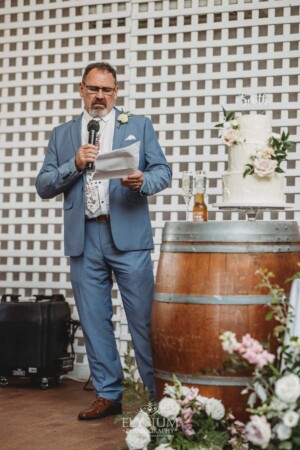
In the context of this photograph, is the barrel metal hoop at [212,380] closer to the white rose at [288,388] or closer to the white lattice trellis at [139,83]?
the white rose at [288,388]

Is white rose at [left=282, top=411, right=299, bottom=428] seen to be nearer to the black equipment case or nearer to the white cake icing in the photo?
the white cake icing

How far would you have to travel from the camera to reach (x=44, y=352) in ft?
13.3

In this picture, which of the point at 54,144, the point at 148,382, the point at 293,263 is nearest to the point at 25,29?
the point at 54,144

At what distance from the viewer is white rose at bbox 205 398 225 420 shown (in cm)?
225

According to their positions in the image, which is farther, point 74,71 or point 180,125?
point 74,71

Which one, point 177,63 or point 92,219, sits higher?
point 177,63

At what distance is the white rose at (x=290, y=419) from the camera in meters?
1.87

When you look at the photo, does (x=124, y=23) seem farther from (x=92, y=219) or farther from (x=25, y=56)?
(x=92, y=219)

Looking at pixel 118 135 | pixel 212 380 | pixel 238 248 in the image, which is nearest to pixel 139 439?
pixel 212 380

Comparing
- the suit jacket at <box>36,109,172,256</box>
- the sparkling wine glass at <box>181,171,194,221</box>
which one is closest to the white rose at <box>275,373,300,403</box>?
the sparkling wine glass at <box>181,171,194,221</box>

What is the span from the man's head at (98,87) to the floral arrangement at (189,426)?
1382mm

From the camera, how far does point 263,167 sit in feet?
8.27

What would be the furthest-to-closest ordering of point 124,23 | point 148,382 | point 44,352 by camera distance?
1. point 124,23
2. point 44,352
3. point 148,382

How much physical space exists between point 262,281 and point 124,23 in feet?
8.31
